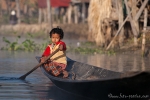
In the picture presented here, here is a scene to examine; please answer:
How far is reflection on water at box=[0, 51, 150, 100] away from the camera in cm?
890

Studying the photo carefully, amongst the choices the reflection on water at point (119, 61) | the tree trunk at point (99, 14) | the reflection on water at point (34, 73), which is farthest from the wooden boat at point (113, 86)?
the tree trunk at point (99, 14)

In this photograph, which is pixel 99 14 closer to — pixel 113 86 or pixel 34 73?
pixel 34 73

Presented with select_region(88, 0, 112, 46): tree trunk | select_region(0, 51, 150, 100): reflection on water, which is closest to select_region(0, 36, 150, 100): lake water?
select_region(0, 51, 150, 100): reflection on water

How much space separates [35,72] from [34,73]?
212mm

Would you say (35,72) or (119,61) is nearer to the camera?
(35,72)

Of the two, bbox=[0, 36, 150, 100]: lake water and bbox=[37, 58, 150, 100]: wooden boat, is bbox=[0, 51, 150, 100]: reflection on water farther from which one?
bbox=[37, 58, 150, 100]: wooden boat

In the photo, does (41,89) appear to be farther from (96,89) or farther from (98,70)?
(96,89)

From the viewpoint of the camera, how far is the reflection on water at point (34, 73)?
8898mm

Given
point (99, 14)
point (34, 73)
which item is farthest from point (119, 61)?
point (34, 73)

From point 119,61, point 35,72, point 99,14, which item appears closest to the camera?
point 35,72

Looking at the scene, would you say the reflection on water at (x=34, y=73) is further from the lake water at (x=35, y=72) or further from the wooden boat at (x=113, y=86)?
the wooden boat at (x=113, y=86)

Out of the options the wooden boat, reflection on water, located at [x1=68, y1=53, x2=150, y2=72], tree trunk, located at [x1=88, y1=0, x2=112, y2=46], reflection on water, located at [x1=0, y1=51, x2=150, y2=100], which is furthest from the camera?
tree trunk, located at [x1=88, y1=0, x2=112, y2=46]

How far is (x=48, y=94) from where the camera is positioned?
905 cm

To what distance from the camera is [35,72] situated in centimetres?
1251
